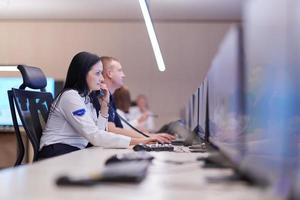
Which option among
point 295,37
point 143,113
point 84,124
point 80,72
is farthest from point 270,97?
point 143,113

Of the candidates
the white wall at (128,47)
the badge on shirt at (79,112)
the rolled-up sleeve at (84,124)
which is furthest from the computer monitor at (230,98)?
the white wall at (128,47)

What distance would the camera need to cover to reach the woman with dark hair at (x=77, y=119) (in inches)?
84.1

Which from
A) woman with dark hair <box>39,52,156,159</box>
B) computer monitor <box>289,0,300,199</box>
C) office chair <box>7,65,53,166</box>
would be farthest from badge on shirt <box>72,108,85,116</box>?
computer monitor <box>289,0,300,199</box>

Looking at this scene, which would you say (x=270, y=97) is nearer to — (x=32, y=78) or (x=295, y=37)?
(x=295, y=37)

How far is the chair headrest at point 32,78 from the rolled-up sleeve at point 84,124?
0.33 metres

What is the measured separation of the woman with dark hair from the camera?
2.14m

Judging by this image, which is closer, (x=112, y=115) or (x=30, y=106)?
(x=30, y=106)

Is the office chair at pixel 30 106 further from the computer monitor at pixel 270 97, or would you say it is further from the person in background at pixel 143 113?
the person in background at pixel 143 113

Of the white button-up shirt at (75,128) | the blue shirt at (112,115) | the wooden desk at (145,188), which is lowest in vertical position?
the wooden desk at (145,188)

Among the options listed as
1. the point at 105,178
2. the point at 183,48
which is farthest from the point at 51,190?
the point at 183,48

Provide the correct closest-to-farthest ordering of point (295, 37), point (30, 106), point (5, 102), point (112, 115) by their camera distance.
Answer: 1. point (295, 37)
2. point (30, 106)
3. point (112, 115)
4. point (5, 102)

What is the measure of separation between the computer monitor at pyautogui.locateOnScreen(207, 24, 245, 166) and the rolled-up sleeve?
59cm

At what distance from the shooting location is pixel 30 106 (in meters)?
2.46

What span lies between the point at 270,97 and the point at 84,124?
146 centimetres
